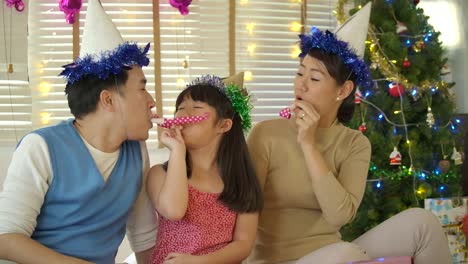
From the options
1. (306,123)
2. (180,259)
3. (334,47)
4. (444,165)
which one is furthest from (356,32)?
(444,165)

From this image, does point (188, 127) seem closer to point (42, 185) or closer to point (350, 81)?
point (42, 185)

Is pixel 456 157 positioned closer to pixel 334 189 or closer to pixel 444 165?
pixel 444 165

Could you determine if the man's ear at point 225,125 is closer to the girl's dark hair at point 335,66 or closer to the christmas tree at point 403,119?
the girl's dark hair at point 335,66

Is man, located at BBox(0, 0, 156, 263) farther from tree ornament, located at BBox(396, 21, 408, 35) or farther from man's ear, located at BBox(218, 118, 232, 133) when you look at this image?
tree ornament, located at BBox(396, 21, 408, 35)

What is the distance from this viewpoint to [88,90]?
1551 mm

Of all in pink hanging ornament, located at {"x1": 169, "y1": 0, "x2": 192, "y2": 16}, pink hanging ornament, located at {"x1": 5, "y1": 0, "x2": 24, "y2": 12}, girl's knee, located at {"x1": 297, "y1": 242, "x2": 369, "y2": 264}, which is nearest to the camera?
girl's knee, located at {"x1": 297, "y1": 242, "x2": 369, "y2": 264}

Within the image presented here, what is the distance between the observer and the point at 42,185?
1408mm

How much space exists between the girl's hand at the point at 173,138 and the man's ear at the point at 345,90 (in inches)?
22.0

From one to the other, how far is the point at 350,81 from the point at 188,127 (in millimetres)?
576

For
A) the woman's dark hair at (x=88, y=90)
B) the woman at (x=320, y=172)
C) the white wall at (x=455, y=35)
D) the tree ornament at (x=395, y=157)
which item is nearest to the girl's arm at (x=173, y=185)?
the woman's dark hair at (x=88, y=90)

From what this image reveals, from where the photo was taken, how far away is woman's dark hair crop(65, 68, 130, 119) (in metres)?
1.55

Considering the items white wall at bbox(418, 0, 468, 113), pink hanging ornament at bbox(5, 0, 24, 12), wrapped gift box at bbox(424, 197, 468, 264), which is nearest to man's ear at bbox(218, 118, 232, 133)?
wrapped gift box at bbox(424, 197, 468, 264)

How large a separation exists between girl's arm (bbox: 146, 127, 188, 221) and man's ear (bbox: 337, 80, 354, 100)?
22.3 inches

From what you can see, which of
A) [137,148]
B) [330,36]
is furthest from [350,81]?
[137,148]
